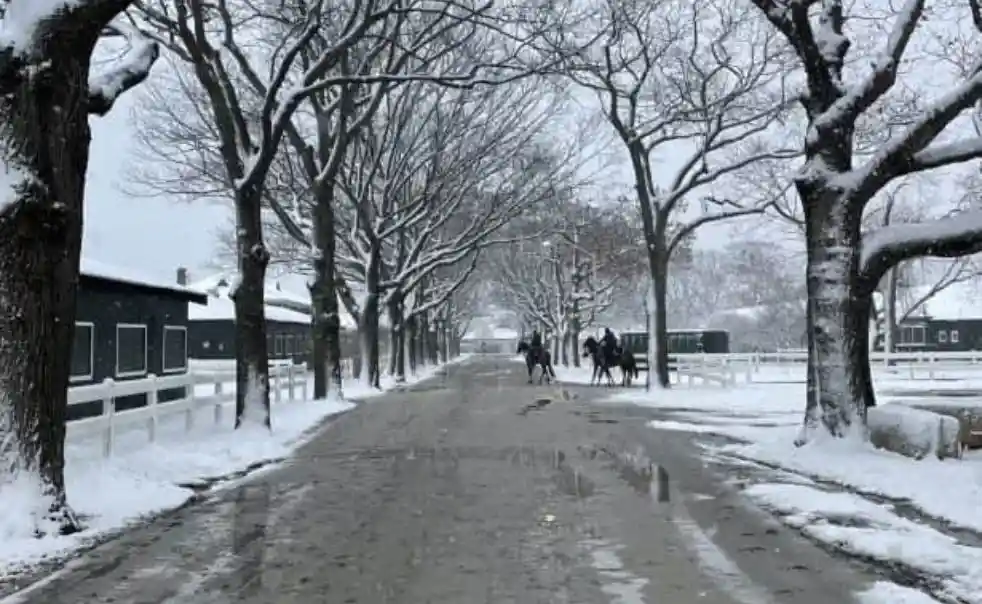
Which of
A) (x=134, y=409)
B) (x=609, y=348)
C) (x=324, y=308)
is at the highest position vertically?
(x=324, y=308)

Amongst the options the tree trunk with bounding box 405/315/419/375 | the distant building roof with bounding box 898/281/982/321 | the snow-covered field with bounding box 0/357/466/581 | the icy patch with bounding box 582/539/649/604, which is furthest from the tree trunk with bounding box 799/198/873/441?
the distant building roof with bounding box 898/281/982/321

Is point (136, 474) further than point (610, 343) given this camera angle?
No

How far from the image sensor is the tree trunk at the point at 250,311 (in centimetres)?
2062

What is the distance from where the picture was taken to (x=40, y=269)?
34.1 ft

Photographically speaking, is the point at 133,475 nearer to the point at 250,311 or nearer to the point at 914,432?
the point at 250,311

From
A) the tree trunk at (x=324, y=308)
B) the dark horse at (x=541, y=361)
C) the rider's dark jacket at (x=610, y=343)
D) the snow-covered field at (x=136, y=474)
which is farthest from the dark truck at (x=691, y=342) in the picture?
the snow-covered field at (x=136, y=474)

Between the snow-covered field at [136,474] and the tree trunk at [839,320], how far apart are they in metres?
8.23

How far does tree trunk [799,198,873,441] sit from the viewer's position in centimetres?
1625

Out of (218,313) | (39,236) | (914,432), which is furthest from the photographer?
(218,313)

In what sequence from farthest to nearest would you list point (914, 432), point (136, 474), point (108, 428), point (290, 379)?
point (290, 379), point (914, 432), point (108, 428), point (136, 474)

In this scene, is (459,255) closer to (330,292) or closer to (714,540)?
(330,292)

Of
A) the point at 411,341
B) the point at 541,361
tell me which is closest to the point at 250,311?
the point at 541,361

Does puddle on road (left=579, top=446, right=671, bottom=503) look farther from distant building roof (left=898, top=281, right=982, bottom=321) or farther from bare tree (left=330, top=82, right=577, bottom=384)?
distant building roof (left=898, top=281, right=982, bottom=321)

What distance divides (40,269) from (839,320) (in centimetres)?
1089
